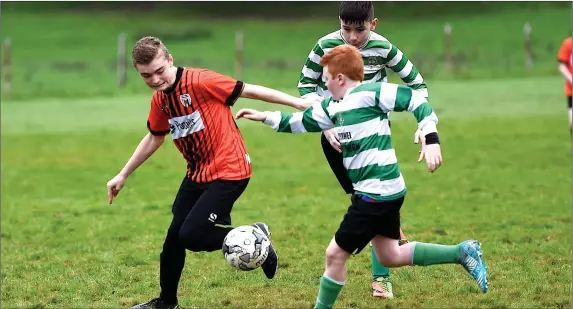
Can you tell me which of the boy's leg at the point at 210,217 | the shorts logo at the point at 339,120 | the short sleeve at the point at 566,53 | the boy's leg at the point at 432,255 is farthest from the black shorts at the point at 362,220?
the short sleeve at the point at 566,53

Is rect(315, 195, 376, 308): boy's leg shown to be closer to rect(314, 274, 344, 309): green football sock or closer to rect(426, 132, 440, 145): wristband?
rect(314, 274, 344, 309): green football sock

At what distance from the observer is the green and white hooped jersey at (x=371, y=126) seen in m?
5.56

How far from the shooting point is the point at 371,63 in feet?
22.3

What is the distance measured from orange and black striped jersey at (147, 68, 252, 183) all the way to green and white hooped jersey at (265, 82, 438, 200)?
0.61 m

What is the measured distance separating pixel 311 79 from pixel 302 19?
5080 centimetres

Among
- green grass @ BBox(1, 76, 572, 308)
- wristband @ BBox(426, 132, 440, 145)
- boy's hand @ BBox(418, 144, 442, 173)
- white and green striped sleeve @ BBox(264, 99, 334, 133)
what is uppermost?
white and green striped sleeve @ BBox(264, 99, 334, 133)


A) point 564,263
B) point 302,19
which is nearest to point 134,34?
point 302,19

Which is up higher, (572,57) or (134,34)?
(572,57)

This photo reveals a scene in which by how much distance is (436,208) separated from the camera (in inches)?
430

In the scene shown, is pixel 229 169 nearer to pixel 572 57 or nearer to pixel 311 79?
pixel 311 79

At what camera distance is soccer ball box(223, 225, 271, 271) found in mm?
6051

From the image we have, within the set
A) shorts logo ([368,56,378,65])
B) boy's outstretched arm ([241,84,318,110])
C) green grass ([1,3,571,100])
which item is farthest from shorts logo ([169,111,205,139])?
green grass ([1,3,571,100])

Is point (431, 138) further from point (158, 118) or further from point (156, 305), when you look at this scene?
point (156, 305)

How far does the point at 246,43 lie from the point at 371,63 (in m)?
46.5
